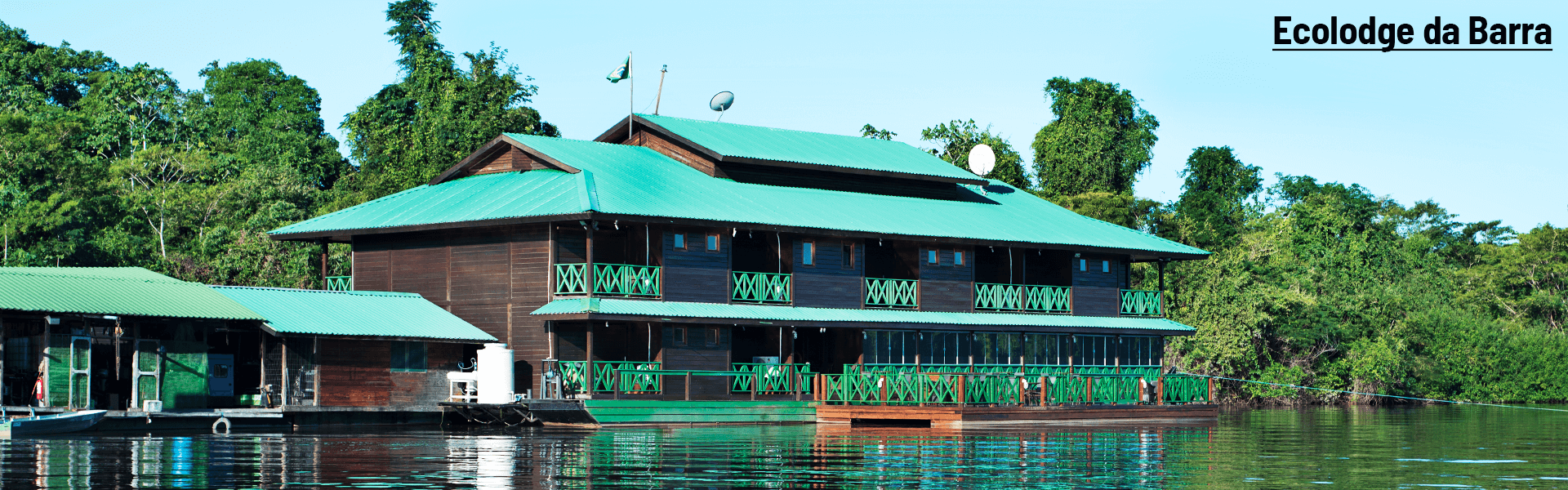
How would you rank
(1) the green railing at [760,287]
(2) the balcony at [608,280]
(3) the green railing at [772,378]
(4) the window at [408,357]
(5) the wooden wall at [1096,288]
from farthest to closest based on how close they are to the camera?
(5) the wooden wall at [1096,288], (3) the green railing at [772,378], (1) the green railing at [760,287], (2) the balcony at [608,280], (4) the window at [408,357]

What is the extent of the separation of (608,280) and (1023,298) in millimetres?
13178

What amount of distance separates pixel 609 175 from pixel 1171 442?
14807mm

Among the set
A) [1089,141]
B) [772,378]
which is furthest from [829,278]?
[1089,141]

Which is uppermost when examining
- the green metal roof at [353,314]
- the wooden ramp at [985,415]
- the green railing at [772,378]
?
the green metal roof at [353,314]

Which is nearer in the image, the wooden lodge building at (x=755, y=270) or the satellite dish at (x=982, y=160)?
the wooden lodge building at (x=755, y=270)

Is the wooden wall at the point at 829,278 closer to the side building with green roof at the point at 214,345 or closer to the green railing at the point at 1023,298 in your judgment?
the green railing at the point at 1023,298

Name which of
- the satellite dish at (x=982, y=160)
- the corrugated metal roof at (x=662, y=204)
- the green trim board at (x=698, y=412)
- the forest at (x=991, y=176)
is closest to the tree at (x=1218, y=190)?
the forest at (x=991, y=176)

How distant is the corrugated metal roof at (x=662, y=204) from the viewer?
3838 cm

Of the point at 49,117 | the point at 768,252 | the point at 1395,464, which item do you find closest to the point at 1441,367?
the point at 768,252

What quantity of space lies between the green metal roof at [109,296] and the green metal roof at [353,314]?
777 mm

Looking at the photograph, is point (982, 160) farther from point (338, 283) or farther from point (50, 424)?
point (50, 424)

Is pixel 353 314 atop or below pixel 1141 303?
below

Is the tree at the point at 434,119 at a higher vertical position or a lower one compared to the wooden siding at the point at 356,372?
higher

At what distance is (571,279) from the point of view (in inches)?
1496
